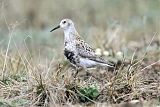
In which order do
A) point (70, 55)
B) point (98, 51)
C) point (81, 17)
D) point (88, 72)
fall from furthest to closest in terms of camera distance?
1. point (81, 17)
2. point (98, 51)
3. point (88, 72)
4. point (70, 55)

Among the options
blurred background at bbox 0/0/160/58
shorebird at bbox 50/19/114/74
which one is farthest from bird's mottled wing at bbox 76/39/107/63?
blurred background at bbox 0/0/160/58

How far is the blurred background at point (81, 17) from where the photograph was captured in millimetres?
11625

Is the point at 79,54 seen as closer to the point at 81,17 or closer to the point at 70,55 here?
the point at 70,55

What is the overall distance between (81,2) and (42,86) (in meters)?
8.40

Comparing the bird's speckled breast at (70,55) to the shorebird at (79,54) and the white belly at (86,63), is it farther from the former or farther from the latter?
the white belly at (86,63)

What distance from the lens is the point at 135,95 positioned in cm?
649

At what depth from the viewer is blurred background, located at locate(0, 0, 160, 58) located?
38.1 ft

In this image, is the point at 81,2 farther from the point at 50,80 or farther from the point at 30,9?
the point at 50,80

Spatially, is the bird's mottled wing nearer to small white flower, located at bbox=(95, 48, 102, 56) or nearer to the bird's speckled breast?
the bird's speckled breast

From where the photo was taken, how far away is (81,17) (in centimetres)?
1377

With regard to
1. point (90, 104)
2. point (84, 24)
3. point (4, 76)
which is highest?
point (84, 24)

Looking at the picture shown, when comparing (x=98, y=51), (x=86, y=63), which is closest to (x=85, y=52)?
(x=86, y=63)

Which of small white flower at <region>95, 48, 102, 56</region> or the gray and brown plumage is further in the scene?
small white flower at <region>95, 48, 102, 56</region>

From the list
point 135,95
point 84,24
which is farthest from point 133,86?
point 84,24
